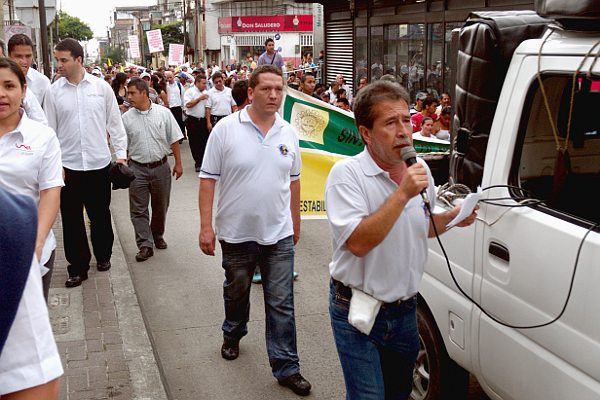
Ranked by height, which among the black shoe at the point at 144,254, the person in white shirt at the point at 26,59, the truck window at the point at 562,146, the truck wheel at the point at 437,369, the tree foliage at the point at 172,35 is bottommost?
the black shoe at the point at 144,254

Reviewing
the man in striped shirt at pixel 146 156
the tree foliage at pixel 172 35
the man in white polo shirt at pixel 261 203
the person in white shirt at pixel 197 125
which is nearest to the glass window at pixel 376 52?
the person in white shirt at pixel 197 125

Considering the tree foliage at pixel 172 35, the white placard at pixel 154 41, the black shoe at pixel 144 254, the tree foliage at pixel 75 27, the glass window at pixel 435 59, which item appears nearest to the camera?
the black shoe at pixel 144 254

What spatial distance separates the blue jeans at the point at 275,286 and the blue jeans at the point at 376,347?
4.86ft

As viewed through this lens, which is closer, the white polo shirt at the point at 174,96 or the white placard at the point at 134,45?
the white polo shirt at the point at 174,96

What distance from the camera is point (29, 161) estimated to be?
13.1 feet

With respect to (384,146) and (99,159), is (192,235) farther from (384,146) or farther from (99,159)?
(384,146)

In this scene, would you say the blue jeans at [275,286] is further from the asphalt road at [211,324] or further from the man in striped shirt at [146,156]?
the man in striped shirt at [146,156]

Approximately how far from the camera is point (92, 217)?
7.10 metres

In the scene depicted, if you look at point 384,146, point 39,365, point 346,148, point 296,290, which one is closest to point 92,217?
point 296,290

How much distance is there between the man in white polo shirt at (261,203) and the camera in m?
4.77

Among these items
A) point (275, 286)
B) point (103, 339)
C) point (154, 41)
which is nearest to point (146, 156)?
point (103, 339)

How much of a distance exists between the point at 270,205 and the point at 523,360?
2.15 m

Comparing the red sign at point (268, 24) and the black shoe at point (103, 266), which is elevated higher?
the red sign at point (268, 24)

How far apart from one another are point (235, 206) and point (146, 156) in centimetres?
351
